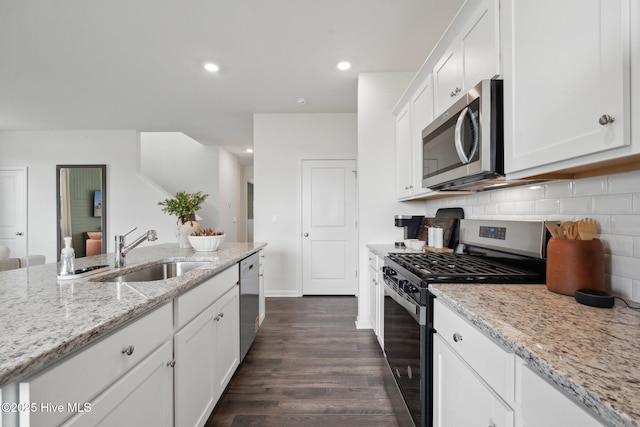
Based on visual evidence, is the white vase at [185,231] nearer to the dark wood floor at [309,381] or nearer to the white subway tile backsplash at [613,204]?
the dark wood floor at [309,381]

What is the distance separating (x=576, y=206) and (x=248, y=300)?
2.09 m

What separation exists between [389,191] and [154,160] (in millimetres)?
5818

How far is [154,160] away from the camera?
635cm

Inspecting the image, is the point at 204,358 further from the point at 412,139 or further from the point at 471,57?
the point at 412,139

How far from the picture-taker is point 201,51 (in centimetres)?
258

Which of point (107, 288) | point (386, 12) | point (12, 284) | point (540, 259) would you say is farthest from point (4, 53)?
point (540, 259)

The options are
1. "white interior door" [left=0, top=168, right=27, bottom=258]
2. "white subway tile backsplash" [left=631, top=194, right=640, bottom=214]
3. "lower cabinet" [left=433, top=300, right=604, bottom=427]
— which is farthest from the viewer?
"white interior door" [left=0, top=168, right=27, bottom=258]

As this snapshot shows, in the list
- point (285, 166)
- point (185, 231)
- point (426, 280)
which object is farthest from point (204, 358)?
point (285, 166)

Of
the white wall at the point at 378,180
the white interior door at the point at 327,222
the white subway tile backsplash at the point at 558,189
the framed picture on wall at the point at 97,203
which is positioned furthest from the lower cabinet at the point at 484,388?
the framed picture on wall at the point at 97,203

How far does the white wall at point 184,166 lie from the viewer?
6.06 m

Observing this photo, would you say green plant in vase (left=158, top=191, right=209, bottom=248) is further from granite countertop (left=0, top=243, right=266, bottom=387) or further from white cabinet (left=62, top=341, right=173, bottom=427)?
white cabinet (left=62, top=341, right=173, bottom=427)

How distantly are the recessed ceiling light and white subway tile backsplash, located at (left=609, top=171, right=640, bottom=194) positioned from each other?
10.4 feet

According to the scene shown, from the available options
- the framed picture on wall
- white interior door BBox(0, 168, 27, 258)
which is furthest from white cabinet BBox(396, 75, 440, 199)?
white interior door BBox(0, 168, 27, 258)

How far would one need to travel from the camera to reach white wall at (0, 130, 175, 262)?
4.98 metres
